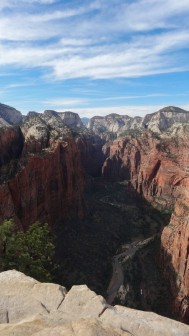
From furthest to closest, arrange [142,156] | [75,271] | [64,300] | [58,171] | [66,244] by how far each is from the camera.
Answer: [142,156]
[58,171]
[66,244]
[75,271]
[64,300]

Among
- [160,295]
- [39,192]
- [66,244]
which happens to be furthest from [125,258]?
[39,192]

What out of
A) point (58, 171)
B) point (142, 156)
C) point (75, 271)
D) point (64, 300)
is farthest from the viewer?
point (142, 156)

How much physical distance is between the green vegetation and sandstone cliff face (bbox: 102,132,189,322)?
36.4 m

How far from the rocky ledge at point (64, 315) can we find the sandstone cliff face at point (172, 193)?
5150 cm

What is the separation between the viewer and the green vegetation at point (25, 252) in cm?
3953

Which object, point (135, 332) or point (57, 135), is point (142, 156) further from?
point (135, 332)

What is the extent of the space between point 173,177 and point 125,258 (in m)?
63.0

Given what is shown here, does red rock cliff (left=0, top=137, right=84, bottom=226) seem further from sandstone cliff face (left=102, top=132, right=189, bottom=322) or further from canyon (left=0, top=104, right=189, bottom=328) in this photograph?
sandstone cliff face (left=102, top=132, right=189, bottom=322)

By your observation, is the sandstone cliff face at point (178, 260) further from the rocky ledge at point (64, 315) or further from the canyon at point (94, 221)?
the rocky ledge at point (64, 315)

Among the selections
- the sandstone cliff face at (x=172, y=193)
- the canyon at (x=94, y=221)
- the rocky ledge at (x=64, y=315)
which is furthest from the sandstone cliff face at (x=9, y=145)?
the rocky ledge at (x=64, y=315)

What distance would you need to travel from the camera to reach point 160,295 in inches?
2936

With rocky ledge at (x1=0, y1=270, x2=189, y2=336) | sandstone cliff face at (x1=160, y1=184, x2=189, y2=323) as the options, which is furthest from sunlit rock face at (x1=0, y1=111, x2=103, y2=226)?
rocky ledge at (x1=0, y1=270, x2=189, y2=336)

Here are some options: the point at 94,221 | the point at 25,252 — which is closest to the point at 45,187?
the point at 94,221

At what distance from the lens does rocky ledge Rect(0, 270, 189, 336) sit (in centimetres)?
1848
